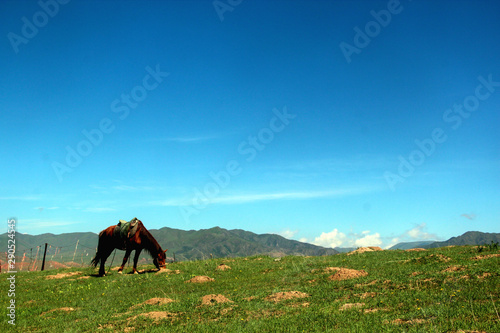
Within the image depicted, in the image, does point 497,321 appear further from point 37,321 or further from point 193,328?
point 37,321

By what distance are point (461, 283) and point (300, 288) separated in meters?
6.83

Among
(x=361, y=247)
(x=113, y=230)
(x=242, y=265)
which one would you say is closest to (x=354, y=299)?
(x=242, y=265)

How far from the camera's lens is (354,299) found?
12523 mm

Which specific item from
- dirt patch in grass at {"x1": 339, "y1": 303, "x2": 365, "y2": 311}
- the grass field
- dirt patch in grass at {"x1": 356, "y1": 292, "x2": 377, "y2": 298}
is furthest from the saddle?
dirt patch in grass at {"x1": 339, "y1": 303, "x2": 365, "y2": 311}

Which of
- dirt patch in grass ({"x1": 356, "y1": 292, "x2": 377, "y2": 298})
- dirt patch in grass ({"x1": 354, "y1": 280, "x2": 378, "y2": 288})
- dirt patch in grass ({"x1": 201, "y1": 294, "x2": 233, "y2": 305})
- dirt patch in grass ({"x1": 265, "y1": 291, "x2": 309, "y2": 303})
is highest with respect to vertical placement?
dirt patch in grass ({"x1": 354, "y1": 280, "x2": 378, "y2": 288})

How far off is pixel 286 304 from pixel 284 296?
1052 mm

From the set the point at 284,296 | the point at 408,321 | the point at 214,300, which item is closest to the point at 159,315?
the point at 214,300

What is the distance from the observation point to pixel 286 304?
13.0m

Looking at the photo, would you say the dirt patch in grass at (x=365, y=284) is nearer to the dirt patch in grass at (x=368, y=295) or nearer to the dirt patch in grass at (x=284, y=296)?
the dirt patch in grass at (x=368, y=295)

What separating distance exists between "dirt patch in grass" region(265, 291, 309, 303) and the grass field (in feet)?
0.14

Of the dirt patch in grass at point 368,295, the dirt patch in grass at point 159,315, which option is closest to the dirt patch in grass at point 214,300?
the dirt patch in grass at point 159,315

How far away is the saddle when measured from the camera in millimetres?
26781

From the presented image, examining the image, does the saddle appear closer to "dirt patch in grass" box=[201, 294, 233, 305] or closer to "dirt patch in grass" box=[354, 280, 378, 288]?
"dirt patch in grass" box=[201, 294, 233, 305]

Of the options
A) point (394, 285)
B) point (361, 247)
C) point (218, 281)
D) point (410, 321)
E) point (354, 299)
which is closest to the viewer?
point (410, 321)
